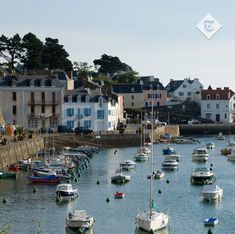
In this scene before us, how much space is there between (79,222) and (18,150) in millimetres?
38531

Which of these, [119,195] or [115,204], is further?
[119,195]

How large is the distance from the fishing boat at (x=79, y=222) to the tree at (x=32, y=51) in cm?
9091

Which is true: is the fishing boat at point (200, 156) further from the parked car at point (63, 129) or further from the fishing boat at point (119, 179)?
the fishing boat at point (119, 179)


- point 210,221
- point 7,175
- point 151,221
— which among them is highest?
point 7,175

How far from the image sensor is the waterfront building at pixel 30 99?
350ft

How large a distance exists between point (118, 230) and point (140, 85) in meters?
102

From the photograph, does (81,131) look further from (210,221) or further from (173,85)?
(173,85)

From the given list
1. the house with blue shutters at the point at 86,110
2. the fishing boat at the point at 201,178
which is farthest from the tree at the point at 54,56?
the fishing boat at the point at 201,178

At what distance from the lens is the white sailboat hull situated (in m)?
44.7

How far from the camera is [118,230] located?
4684cm

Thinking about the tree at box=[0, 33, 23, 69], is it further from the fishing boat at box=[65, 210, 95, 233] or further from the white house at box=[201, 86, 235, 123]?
the fishing boat at box=[65, 210, 95, 233]

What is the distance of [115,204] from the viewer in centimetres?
5631

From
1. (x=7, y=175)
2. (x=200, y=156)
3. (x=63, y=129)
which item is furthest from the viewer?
(x=63, y=129)

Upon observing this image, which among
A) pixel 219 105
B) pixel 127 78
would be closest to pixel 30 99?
pixel 219 105
